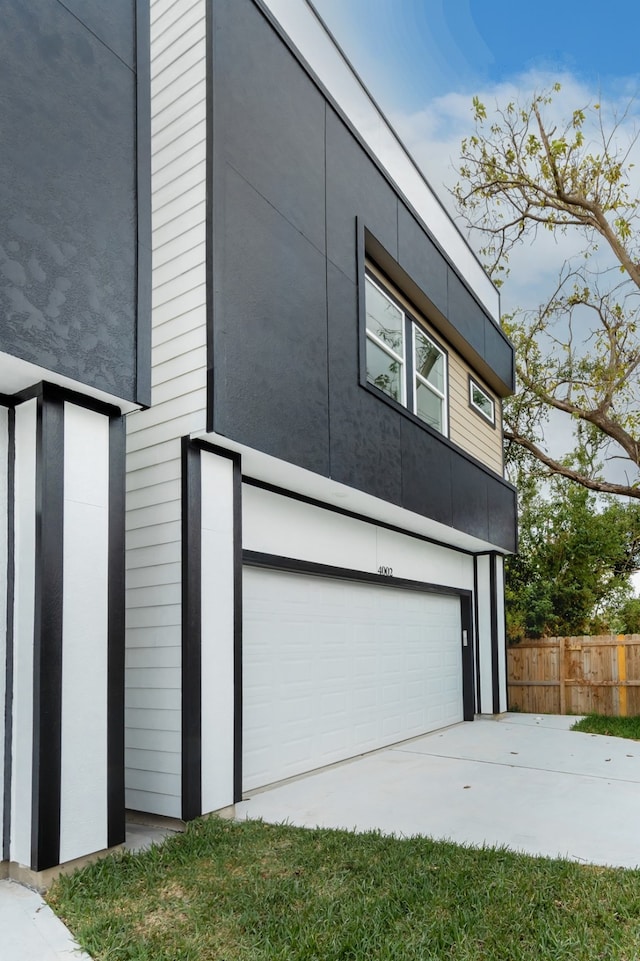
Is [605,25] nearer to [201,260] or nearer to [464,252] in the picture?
[464,252]

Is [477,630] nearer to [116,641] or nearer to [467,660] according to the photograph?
[467,660]

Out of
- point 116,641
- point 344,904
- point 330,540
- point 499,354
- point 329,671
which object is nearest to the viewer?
point 344,904

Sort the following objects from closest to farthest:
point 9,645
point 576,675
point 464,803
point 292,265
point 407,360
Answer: point 9,645, point 464,803, point 292,265, point 407,360, point 576,675

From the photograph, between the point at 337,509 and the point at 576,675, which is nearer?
the point at 337,509

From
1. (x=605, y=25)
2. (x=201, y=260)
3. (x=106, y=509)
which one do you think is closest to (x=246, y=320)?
(x=201, y=260)

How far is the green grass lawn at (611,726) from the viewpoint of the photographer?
997cm

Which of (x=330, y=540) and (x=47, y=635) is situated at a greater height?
(x=330, y=540)

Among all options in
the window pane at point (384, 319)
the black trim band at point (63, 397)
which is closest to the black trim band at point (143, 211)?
the black trim band at point (63, 397)

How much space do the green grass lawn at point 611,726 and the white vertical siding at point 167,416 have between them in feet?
22.3

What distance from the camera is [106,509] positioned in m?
4.77

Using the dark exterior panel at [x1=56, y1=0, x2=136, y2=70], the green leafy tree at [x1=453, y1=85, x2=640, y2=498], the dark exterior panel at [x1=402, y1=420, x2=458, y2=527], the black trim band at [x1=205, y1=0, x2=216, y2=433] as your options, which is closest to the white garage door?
the dark exterior panel at [x1=402, y1=420, x2=458, y2=527]

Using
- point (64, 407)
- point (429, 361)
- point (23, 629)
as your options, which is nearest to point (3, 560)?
point (23, 629)

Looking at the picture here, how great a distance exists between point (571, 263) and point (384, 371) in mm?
8837

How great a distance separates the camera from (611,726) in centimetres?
1043
